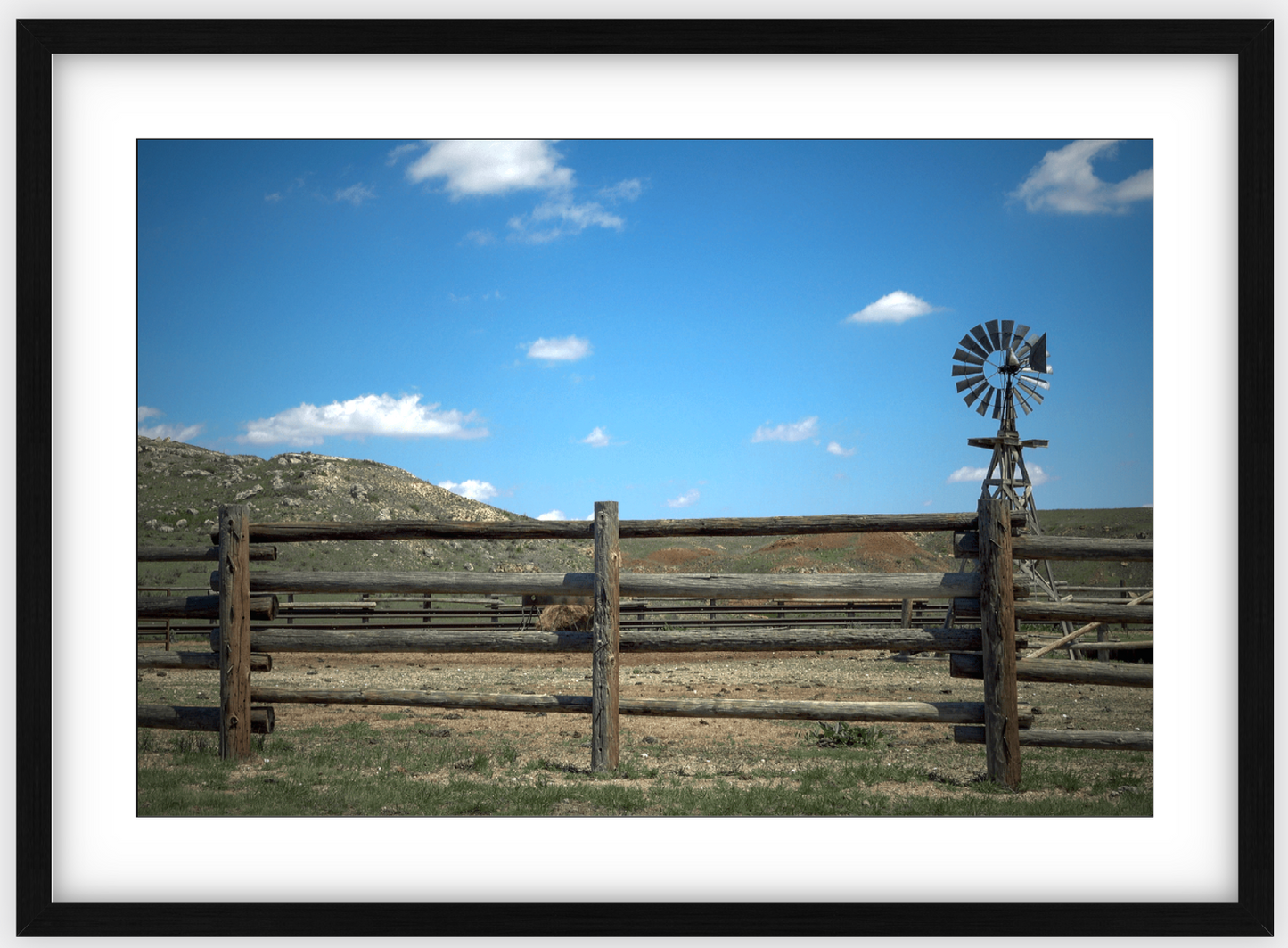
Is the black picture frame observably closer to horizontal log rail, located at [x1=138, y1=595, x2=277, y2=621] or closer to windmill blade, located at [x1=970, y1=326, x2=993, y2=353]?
horizontal log rail, located at [x1=138, y1=595, x2=277, y2=621]

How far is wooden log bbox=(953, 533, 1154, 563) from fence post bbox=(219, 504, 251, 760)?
206 inches

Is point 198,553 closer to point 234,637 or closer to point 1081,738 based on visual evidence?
point 234,637

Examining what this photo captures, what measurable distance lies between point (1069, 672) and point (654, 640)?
2.97m

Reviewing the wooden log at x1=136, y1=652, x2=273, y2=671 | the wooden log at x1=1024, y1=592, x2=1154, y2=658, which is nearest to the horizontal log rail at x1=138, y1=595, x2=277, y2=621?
the wooden log at x1=136, y1=652, x2=273, y2=671

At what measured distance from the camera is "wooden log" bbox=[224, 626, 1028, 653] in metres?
5.70

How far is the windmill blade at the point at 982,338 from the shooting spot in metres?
20.3

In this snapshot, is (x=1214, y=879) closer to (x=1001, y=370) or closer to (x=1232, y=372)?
(x=1232, y=372)

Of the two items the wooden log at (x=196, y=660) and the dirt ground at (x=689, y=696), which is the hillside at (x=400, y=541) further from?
the wooden log at (x=196, y=660)

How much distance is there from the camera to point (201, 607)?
20.1ft

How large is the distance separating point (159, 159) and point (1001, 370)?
1988cm

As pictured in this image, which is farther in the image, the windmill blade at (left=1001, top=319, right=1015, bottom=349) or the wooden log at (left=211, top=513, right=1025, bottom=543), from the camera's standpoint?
the windmill blade at (left=1001, top=319, right=1015, bottom=349)

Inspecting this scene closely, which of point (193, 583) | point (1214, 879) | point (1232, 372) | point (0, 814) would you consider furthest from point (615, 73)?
point (193, 583)

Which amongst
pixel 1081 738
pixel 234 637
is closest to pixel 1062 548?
pixel 1081 738

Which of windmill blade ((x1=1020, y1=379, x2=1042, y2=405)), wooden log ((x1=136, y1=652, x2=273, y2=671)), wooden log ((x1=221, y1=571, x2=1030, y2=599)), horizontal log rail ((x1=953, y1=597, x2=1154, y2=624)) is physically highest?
windmill blade ((x1=1020, y1=379, x2=1042, y2=405))
